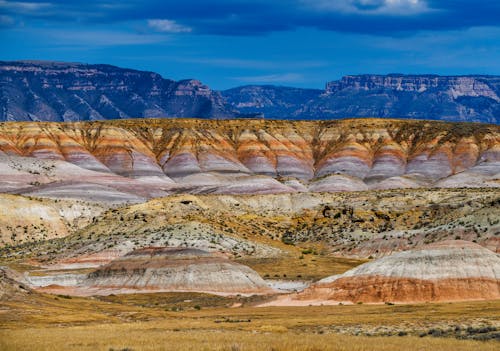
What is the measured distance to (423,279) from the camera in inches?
3361

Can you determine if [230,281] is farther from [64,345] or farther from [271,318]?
[64,345]

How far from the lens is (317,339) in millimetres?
49688

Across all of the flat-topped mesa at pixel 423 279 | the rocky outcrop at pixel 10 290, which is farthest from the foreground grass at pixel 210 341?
the flat-topped mesa at pixel 423 279

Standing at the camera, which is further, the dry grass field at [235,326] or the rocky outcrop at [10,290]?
the rocky outcrop at [10,290]

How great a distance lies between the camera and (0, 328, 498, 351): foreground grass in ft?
151

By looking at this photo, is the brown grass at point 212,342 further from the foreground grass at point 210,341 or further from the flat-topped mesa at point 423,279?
the flat-topped mesa at point 423,279

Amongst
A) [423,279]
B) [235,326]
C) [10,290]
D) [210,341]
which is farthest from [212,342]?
[423,279]

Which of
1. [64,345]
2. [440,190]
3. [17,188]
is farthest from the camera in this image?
[17,188]

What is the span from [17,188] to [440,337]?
14975 centimetres

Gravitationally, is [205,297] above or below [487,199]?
below

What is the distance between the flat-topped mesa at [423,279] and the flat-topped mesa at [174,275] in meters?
14.4

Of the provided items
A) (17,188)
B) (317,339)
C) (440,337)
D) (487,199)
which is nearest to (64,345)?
(317,339)

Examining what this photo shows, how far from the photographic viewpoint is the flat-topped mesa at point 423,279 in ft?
276

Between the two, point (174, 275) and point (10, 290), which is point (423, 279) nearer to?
point (174, 275)
